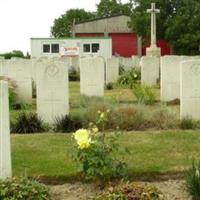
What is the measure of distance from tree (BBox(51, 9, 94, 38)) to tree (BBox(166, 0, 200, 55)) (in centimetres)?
3083

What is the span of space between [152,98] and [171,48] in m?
38.2

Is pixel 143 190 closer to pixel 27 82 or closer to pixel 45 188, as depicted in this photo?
pixel 45 188

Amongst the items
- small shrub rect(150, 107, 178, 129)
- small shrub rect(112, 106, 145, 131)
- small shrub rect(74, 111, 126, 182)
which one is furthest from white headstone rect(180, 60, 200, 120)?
small shrub rect(74, 111, 126, 182)

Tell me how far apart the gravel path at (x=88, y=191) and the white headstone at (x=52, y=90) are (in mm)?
A: 4954

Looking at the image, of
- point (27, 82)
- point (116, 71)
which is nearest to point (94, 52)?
point (116, 71)

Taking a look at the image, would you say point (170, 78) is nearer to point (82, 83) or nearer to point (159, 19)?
point (82, 83)

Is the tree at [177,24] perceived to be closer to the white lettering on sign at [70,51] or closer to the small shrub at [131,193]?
the white lettering on sign at [70,51]

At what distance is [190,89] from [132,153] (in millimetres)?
3631

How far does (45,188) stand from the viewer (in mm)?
6730

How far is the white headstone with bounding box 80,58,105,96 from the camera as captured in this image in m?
16.2

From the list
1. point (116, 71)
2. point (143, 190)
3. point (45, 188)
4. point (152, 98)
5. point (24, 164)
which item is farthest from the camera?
point (116, 71)

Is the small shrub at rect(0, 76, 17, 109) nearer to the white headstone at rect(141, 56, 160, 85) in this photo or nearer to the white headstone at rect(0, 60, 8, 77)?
the white headstone at rect(0, 60, 8, 77)

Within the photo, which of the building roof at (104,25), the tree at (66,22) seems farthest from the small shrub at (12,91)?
the tree at (66,22)

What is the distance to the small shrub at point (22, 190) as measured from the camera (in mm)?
6363
